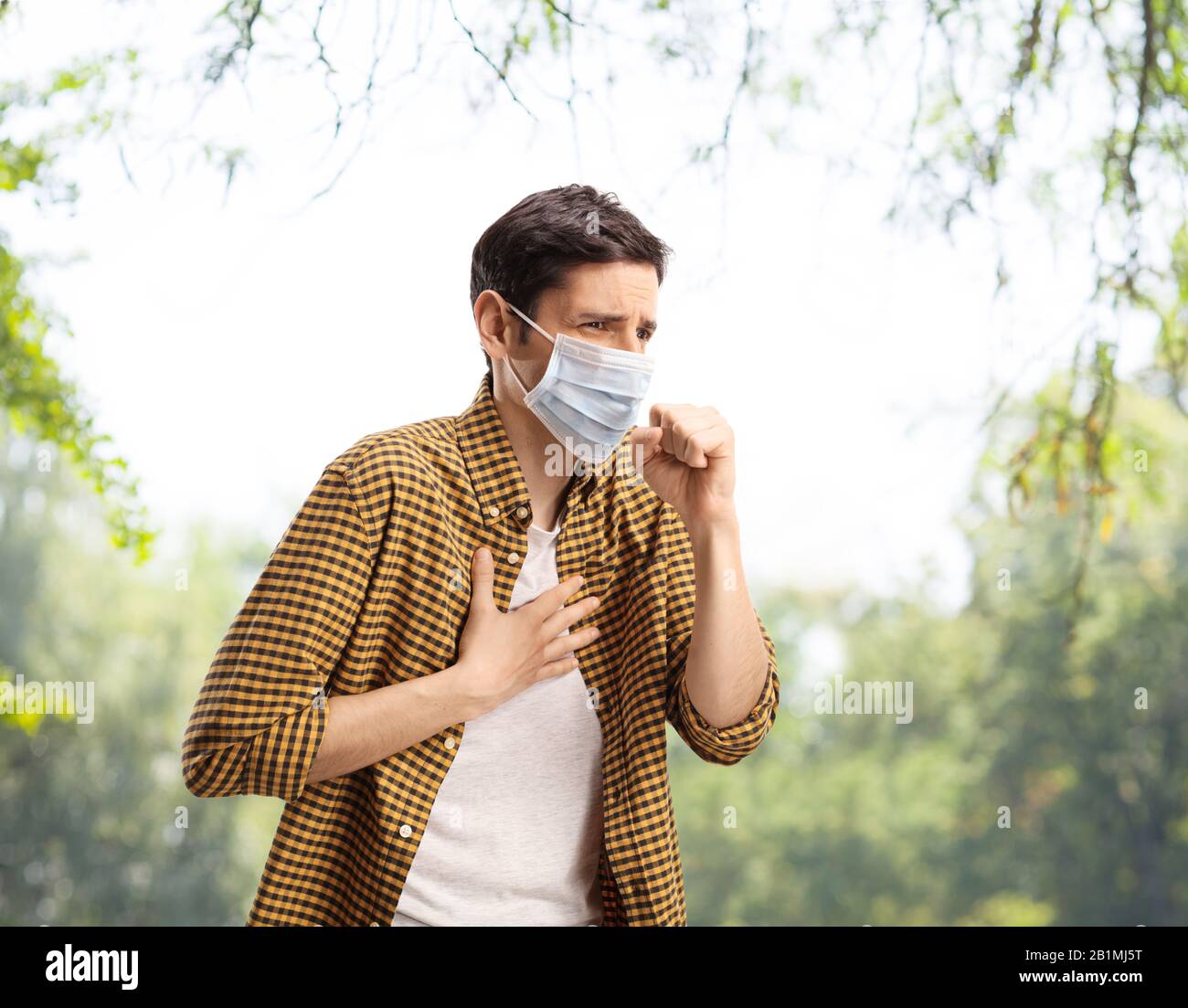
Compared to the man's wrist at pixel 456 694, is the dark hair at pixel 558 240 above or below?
above

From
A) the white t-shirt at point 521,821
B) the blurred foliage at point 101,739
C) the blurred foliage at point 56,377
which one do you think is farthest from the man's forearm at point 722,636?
the blurred foliage at point 101,739

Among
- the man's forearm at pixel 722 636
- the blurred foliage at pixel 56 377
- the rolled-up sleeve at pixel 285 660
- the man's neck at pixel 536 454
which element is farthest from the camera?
the blurred foliage at pixel 56 377

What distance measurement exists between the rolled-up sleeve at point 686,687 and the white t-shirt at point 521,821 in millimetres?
98

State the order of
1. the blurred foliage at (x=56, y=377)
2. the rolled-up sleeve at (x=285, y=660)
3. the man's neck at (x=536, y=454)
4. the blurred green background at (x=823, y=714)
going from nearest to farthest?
the rolled-up sleeve at (x=285, y=660), the man's neck at (x=536, y=454), the blurred foliage at (x=56, y=377), the blurred green background at (x=823, y=714)

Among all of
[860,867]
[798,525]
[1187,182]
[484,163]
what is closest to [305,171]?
[1187,182]

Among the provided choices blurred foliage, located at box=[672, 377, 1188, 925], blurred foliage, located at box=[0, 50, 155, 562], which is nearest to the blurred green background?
blurred foliage, located at box=[672, 377, 1188, 925]

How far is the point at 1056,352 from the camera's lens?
7.34ft

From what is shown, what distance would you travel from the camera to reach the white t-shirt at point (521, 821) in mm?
1163

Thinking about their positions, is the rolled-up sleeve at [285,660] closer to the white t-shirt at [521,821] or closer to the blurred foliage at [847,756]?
the white t-shirt at [521,821]

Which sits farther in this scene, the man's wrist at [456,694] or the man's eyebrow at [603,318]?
the man's eyebrow at [603,318]

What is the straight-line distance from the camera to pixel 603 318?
1344 mm

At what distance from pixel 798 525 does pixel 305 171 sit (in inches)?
545

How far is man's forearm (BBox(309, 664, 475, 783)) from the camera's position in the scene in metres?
1.10

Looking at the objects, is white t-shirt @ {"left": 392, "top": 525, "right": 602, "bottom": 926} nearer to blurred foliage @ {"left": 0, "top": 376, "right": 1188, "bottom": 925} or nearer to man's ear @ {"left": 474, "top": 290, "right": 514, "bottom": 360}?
man's ear @ {"left": 474, "top": 290, "right": 514, "bottom": 360}
